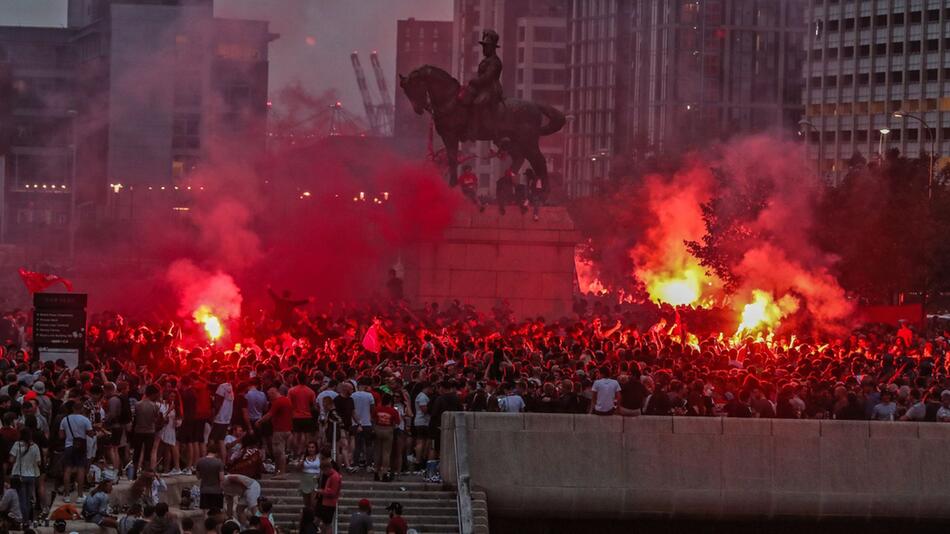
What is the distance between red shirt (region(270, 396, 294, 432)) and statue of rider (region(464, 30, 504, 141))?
83.6 feet

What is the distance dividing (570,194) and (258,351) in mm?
152974

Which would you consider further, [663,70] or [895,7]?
[663,70]

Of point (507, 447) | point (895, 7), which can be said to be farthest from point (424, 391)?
point (895, 7)

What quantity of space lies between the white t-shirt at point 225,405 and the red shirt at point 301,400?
109cm

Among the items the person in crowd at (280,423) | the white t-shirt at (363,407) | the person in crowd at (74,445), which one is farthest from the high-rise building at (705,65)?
the person in crowd at (74,445)

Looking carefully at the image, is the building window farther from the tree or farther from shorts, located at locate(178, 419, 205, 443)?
shorts, located at locate(178, 419, 205, 443)

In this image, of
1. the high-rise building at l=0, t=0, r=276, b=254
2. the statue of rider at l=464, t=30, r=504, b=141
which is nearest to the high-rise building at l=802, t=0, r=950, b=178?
the high-rise building at l=0, t=0, r=276, b=254

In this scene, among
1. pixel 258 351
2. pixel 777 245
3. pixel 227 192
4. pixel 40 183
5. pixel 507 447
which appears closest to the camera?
pixel 507 447

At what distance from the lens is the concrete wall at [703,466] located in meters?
30.3

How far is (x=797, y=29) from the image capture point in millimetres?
175500

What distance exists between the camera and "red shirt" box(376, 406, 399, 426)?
29.9 meters

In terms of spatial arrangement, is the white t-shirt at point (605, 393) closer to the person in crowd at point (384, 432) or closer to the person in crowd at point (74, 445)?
the person in crowd at point (384, 432)


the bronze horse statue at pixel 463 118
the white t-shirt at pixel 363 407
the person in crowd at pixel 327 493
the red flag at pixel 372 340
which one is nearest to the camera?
the person in crowd at pixel 327 493

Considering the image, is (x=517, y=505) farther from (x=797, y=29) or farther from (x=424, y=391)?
(x=797, y=29)
